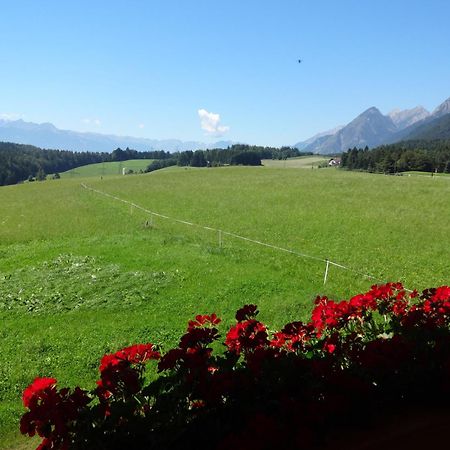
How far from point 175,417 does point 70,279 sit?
15707 mm

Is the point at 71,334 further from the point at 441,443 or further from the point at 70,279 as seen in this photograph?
the point at 441,443

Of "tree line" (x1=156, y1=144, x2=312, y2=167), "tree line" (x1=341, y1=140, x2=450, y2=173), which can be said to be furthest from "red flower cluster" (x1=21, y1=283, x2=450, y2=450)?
"tree line" (x1=156, y1=144, x2=312, y2=167)

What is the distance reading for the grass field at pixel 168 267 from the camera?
12.7m

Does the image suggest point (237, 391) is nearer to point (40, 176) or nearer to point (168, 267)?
point (168, 267)

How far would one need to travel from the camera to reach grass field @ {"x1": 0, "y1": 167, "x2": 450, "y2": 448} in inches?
500

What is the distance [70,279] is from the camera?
1859 cm

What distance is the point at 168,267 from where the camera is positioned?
19.9 metres

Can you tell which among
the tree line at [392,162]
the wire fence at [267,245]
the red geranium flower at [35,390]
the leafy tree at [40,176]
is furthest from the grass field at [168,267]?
the leafy tree at [40,176]

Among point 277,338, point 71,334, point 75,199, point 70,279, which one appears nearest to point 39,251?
point 70,279

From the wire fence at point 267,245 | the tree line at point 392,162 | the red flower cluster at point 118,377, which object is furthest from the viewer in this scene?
the tree line at point 392,162

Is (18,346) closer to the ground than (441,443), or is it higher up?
closer to the ground

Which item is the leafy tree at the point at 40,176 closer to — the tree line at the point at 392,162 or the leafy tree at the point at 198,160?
the leafy tree at the point at 198,160

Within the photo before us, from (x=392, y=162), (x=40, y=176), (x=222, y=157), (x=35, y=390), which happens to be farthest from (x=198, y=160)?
(x=35, y=390)

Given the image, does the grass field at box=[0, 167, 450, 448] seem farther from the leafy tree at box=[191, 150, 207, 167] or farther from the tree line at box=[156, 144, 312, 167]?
the leafy tree at box=[191, 150, 207, 167]
